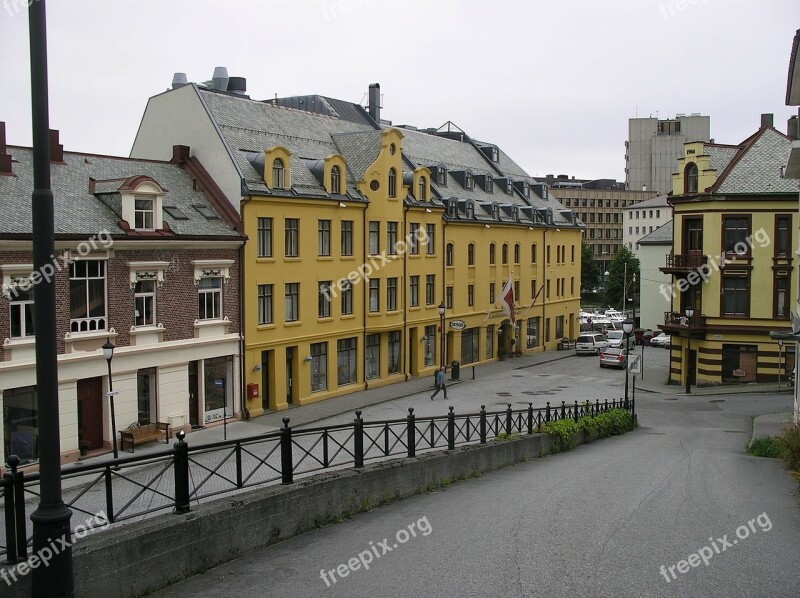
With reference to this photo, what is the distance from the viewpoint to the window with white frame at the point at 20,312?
69.8ft

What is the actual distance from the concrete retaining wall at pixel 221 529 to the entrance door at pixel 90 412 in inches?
509

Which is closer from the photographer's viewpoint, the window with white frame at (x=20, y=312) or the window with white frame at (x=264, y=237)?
the window with white frame at (x=20, y=312)

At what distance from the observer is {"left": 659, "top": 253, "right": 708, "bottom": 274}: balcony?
39.6m

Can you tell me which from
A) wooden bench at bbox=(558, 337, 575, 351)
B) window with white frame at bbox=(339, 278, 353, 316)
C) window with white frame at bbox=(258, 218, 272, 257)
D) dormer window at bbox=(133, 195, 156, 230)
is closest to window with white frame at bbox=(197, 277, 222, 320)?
window with white frame at bbox=(258, 218, 272, 257)

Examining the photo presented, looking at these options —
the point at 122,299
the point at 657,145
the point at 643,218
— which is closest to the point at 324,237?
the point at 122,299

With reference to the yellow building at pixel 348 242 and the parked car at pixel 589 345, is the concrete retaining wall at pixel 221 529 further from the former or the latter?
the parked car at pixel 589 345

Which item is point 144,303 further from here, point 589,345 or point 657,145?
point 657,145

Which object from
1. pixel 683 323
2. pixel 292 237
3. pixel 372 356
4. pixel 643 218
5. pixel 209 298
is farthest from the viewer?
pixel 643 218

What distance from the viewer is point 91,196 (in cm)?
2505

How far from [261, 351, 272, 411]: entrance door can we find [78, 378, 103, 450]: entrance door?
7.57m

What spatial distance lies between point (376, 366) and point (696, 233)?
1781 centimetres

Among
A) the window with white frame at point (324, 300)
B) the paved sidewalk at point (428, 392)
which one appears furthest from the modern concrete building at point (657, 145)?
the window with white frame at point (324, 300)

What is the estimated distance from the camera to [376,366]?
37.1 metres

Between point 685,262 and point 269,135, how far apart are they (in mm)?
21855
